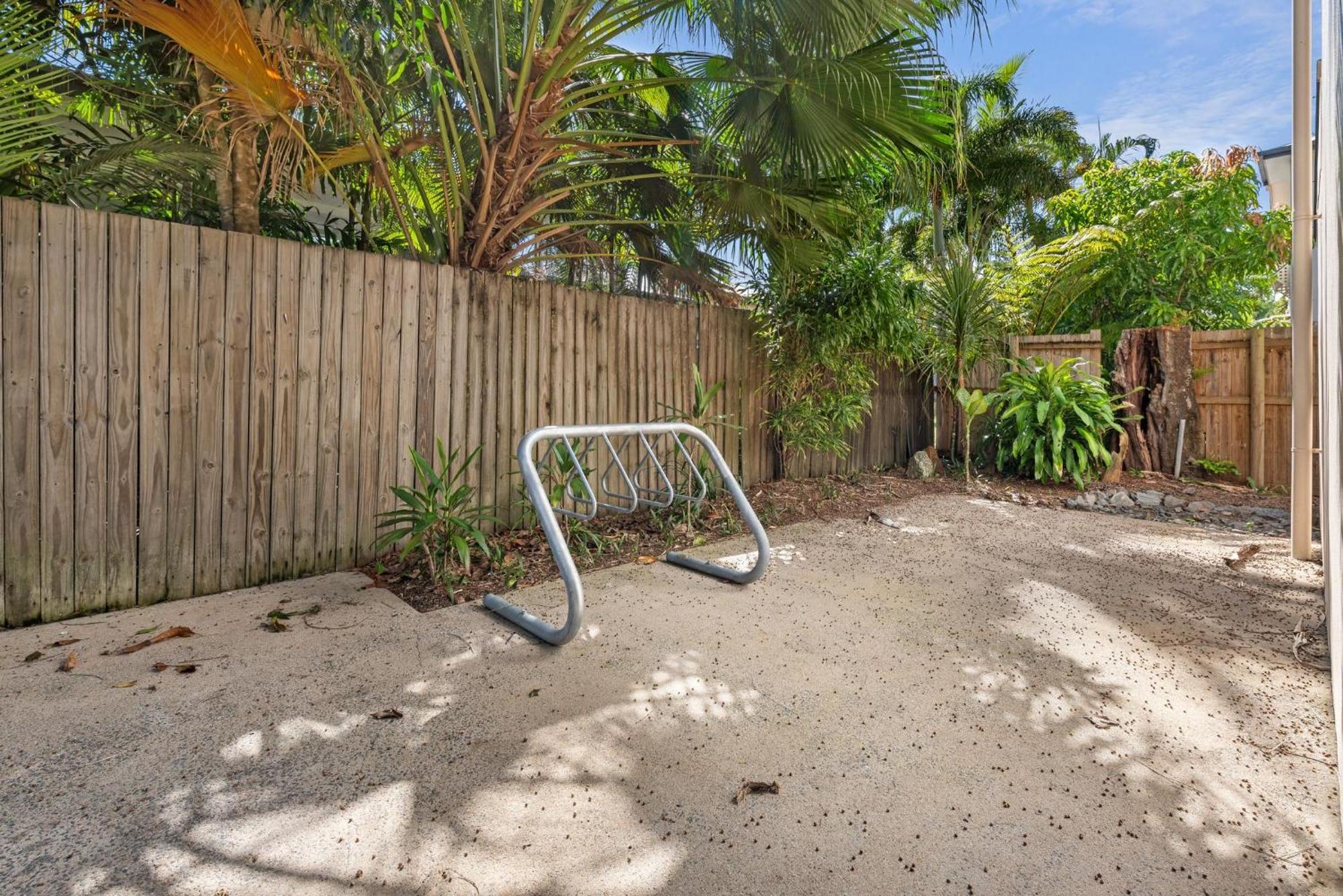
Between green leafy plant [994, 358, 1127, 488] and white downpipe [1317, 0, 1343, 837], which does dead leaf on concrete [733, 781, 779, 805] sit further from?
green leafy plant [994, 358, 1127, 488]

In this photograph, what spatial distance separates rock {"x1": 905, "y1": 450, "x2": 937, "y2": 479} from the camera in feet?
19.8

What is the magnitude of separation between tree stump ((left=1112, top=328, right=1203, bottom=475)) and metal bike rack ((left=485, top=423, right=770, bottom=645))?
4546 millimetres

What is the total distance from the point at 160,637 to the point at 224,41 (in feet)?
7.81

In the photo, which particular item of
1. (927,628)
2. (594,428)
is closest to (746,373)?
(594,428)

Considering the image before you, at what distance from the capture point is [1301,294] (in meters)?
3.33

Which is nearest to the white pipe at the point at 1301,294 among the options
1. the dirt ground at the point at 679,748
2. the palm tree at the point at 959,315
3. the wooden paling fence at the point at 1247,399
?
the dirt ground at the point at 679,748

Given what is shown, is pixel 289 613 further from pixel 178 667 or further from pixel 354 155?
pixel 354 155

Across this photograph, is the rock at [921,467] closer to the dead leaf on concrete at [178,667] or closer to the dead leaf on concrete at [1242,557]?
the dead leaf on concrete at [1242,557]

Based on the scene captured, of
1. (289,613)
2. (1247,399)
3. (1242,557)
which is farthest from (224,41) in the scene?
(1247,399)

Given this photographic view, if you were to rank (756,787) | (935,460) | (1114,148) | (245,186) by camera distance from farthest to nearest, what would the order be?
(1114,148) → (935,460) → (245,186) → (756,787)

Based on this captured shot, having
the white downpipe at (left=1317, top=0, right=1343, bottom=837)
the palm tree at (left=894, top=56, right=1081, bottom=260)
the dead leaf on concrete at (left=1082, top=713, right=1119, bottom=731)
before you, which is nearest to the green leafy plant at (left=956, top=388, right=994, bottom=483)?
the white downpipe at (left=1317, top=0, right=1343, bottom=837)

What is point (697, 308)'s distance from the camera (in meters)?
4.73

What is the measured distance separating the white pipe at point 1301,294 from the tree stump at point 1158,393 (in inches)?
110

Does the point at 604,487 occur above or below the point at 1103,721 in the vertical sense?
above
